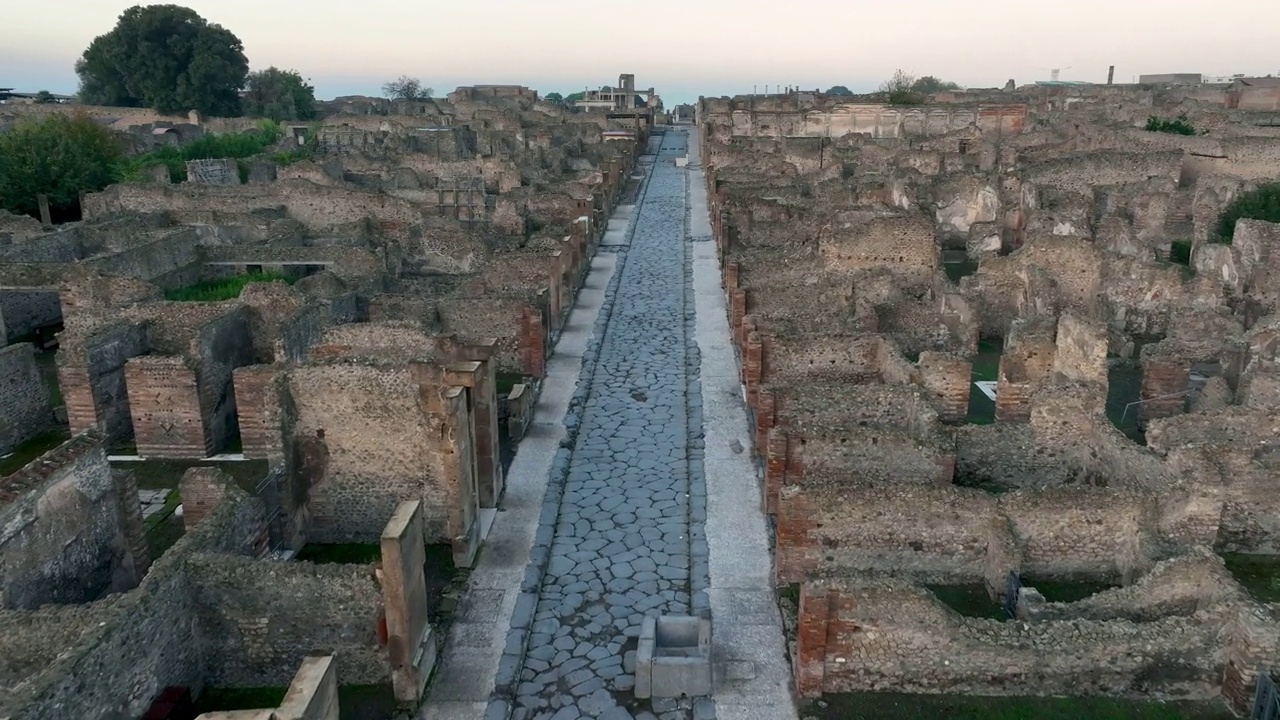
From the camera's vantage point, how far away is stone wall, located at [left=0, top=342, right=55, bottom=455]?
12.8 metres

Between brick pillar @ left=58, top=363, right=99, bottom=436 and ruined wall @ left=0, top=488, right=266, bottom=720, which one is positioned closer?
ruined wall @ left=0, top=488, right=266, bottom=720

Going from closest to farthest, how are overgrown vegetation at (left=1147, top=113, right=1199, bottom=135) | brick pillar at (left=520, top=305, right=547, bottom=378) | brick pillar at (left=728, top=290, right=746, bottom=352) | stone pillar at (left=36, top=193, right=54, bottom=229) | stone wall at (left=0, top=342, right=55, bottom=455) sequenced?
stone wall at (left=0, top=342, right=55, bottom=455)
brick pillar at (left=520, top=305, right=547, bottom=378)
brick pillar at (left=728, top=290, right=746, bottom=352)
stone pillar at (left=36, top=193, right=54, bottom=229)
overgrown vegetation at (left=1147, top=113, right=1199, bottom=135)

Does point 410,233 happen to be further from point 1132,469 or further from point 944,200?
point 1132,469

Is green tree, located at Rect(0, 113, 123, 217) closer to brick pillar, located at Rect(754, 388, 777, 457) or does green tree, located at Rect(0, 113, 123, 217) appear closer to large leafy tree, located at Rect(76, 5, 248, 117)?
brick pillar, located at Rect(754, 388, 777, 457)

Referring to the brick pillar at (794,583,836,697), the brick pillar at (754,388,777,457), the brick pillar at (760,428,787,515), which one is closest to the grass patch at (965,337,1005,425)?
the brick pillar at (754,388,777,457)

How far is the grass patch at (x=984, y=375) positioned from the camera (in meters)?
13.0

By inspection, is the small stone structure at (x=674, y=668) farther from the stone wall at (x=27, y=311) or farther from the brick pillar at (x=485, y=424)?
the stone wall at (x=27, y=311)

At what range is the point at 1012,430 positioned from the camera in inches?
414

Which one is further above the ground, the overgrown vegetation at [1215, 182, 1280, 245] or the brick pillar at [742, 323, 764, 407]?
the overgrown vegetation at [1215, 182, 1280, 245]

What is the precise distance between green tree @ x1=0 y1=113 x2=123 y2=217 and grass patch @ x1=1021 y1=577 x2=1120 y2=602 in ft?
93.0

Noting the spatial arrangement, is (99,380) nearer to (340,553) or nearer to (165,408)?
(165,408)

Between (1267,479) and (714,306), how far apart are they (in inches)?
461

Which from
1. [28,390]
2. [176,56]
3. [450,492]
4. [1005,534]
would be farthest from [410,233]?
[176,56]

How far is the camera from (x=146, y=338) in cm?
1387
